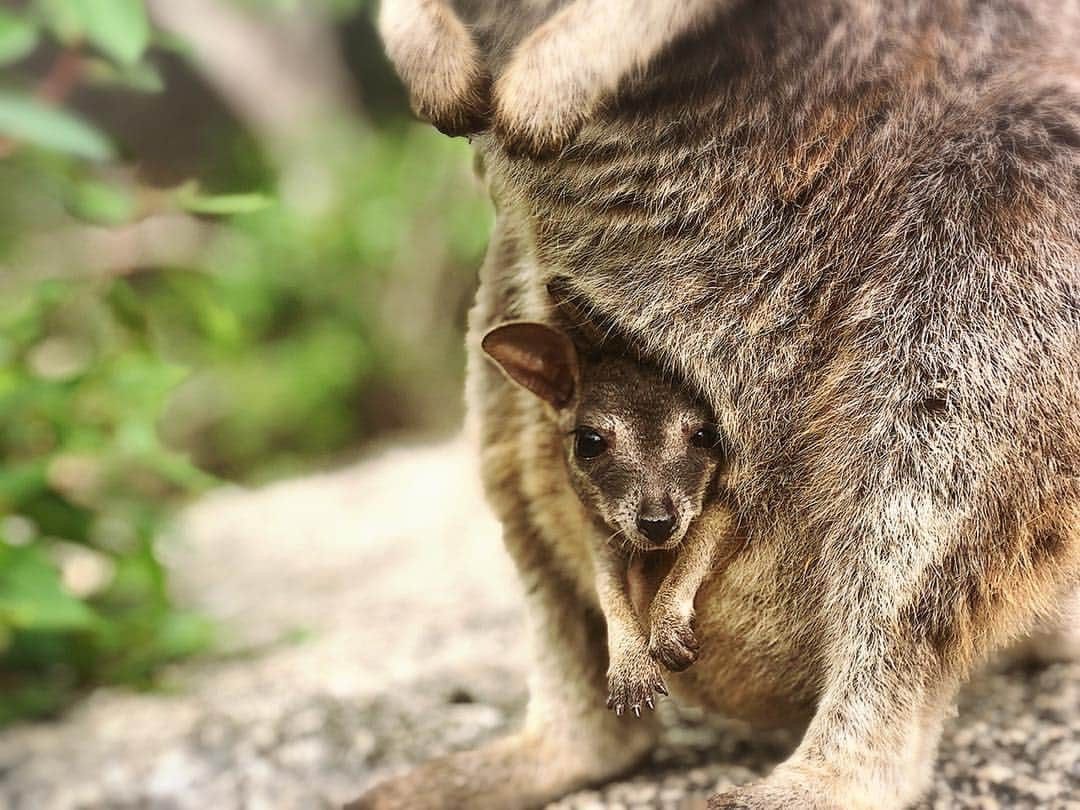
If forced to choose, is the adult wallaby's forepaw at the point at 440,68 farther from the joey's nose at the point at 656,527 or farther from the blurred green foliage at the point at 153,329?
the blurred green foliage at the point at 153,329

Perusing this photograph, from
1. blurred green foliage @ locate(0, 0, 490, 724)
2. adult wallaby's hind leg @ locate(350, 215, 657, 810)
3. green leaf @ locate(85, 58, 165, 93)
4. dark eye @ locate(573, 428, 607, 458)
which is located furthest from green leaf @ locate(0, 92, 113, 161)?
dark eye @ locate(573, 428, 607, 458)

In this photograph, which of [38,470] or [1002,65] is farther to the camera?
[38,470]

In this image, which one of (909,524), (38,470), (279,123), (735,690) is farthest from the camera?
(279,123)

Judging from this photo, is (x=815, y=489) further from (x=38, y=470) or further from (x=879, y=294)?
(x=38, y=470)

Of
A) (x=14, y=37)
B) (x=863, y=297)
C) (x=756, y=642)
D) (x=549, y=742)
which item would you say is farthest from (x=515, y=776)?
(x=14, y=37)

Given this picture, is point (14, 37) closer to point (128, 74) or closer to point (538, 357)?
point (128, 74)

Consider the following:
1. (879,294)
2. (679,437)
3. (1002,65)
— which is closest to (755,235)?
(879,294)

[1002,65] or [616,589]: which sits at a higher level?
[1002,65]
